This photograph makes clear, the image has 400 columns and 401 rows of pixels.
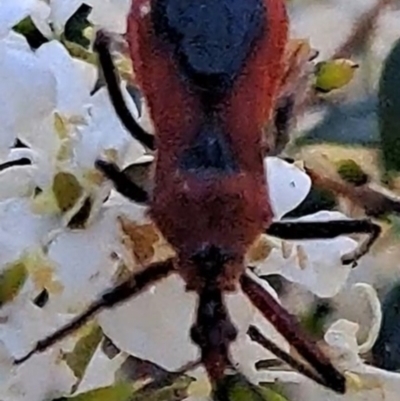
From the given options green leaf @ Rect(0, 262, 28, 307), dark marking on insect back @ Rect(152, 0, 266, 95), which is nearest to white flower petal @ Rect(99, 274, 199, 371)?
green leaf @ Rect(0, 262, 28, 307)

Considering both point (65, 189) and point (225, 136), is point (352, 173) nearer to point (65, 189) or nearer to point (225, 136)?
point (225, 136)

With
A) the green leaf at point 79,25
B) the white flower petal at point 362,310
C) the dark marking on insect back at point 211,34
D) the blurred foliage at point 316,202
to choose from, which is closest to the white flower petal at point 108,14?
the green leaf at point 79,25

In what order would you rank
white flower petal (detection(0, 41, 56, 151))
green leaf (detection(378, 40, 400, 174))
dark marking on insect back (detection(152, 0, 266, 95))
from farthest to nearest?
1. green leaf (detection(378, 40, 400, 174))
2. white flower petal (detection(0, 41, 56, 151))
3. dark marking on insect back (detection(152, 0, 266, 95))

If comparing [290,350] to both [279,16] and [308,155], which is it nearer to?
[308,155]

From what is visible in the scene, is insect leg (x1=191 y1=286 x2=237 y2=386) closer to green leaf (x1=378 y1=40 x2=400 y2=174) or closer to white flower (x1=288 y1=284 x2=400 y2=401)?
white flower (x1=288 y1=284 x2=400 y2=401)

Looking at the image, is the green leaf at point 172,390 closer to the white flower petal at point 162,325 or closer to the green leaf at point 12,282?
the white flower petal at point 162,325

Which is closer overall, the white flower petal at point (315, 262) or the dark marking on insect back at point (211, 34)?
the dark marking on insect back at point (211, 34)

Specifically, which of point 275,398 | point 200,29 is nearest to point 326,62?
point 200,29
